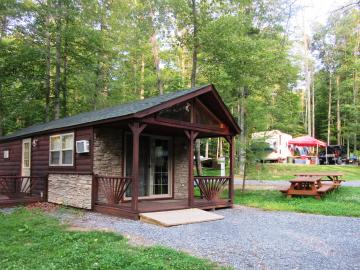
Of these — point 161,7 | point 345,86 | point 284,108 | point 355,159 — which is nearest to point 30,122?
point 161,7

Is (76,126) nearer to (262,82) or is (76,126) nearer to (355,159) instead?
(262,82)

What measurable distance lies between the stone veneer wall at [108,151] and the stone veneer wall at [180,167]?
6.97ft

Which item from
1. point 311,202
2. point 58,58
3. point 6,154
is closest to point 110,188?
point 311,202

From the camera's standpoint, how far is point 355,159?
25703 millimetres

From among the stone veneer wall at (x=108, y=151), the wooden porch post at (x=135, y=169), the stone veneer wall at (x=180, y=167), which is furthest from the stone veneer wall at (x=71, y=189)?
the stone veneer wall at (x=180, y=167)

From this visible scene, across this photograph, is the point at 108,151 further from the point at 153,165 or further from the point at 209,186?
the point at 209,186

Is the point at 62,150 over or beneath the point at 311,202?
over

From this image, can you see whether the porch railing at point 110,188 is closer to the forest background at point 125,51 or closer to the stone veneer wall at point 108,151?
the stone veneer wall at point 108,151

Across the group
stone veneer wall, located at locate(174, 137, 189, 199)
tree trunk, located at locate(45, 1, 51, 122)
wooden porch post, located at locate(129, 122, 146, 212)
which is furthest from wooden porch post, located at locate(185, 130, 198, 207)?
tree trunk, located at locate(45, 1, 51, 122)

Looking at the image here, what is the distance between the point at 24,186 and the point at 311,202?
30.6ft

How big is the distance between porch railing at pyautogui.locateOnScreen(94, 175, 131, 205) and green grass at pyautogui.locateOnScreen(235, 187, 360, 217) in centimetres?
414

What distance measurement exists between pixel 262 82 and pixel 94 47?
909cm

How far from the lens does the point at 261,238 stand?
576cm

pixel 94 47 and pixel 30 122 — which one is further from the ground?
pixel 94 47
